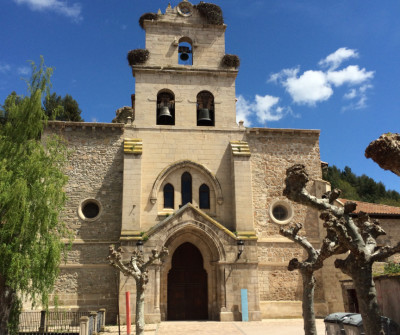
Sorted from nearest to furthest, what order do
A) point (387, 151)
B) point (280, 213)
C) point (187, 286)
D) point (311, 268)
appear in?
point (387, 151) → point (311, 268) → point (187, 286) → point (280, 213)

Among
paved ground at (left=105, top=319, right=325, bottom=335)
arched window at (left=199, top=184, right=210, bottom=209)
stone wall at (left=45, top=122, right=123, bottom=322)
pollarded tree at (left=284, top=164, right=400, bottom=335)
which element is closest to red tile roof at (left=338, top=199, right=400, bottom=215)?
paved ground at (left=105, top=319, right=325, bottom=335)

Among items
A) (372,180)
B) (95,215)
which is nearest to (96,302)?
(95,215)

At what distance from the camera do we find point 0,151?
13.0m

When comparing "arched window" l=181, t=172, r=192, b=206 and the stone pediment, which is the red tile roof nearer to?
the stone pediment

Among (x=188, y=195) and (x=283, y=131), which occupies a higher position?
(x=283, y=131)

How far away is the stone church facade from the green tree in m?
4.97

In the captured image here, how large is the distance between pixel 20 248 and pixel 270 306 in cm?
1162

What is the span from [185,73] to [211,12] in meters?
4.13

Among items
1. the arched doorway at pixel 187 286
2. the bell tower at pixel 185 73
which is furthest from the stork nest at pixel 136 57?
the arched doorway at pixel 187 286

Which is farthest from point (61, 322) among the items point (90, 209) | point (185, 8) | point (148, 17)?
point (185, 8)

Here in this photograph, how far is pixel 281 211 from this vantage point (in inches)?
803

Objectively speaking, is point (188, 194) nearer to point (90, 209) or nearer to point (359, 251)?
point (90, 209)

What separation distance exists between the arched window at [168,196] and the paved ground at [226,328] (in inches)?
214

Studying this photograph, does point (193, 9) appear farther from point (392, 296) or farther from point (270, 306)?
point (392, 296)
